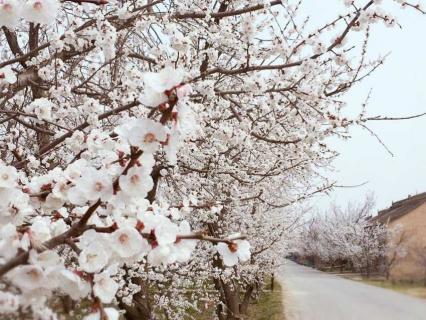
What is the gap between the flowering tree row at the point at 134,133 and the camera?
4.61ft

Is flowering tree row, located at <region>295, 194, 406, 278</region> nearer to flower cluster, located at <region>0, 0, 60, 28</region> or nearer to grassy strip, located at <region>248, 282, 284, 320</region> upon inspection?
grassy strip, located at <region>248, 282, 284, 320</region>

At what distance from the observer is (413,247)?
107ft

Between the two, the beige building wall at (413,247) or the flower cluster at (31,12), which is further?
the beige building wall at (413,247)

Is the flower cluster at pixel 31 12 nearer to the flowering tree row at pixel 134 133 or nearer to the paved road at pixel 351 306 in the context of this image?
the flowering tree row at pixel 134 133

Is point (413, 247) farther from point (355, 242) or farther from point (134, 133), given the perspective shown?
point (134, 133)

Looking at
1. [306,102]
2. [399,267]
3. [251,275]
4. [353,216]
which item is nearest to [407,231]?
[399,267]

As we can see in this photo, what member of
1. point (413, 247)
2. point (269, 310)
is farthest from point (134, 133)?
point (413, 247)

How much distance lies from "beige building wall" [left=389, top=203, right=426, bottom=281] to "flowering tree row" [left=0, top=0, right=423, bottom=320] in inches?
874

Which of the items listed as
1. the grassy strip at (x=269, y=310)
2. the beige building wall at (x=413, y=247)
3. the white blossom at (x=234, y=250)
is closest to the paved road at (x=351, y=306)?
the grassy strip at (x=269, y=310)

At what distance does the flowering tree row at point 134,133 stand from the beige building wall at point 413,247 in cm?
2219

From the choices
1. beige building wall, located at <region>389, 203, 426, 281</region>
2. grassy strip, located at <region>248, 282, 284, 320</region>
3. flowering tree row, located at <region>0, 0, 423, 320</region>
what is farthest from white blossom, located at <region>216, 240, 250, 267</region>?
beige building wall, located at <region>389, 203, 426, 281</region>

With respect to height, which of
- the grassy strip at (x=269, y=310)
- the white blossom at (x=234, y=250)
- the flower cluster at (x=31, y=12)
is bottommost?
the grassy strip at (x=269, y=310)

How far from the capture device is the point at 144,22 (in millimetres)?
4562

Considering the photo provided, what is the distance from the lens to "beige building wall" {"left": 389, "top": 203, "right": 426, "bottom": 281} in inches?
1161
